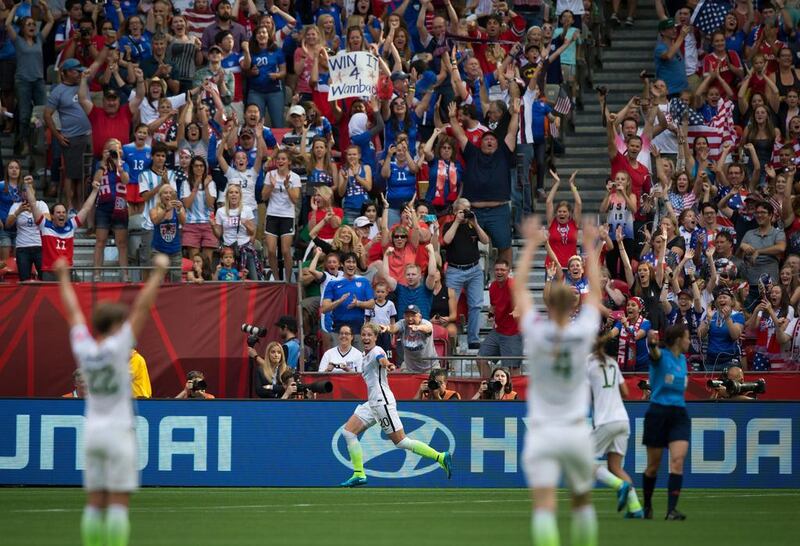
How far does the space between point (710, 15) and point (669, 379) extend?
14.8 metres

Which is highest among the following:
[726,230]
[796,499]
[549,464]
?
[726,230]

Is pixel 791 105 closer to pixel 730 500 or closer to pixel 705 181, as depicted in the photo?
pixel 705 181

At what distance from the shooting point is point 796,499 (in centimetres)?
→ 1833

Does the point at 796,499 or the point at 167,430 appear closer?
the point at 796,499

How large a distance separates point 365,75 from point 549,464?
15520mm

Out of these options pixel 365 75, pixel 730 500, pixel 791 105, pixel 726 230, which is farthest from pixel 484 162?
pixel 730 500

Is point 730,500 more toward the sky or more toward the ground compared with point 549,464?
more toward the ground

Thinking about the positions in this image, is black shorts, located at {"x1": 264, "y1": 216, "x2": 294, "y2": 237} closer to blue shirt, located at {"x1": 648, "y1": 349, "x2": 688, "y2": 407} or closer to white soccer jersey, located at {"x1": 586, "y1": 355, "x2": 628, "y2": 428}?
white soccer jersey, located at {"x1": 586, "y1": 355, "x2": 628, "y2": 428}

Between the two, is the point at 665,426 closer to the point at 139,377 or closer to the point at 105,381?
the point at 105,381

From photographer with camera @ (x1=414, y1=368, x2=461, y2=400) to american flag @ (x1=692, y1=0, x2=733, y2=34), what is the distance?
33.8 ft

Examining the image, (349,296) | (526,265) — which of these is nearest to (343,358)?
(349,296)

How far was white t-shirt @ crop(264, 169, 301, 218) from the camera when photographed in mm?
23641

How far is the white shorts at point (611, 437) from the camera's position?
15.2m

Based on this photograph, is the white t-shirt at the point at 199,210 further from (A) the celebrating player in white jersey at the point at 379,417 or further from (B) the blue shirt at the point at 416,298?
(A) the celebrating player in white jersey at the point at 379,417
